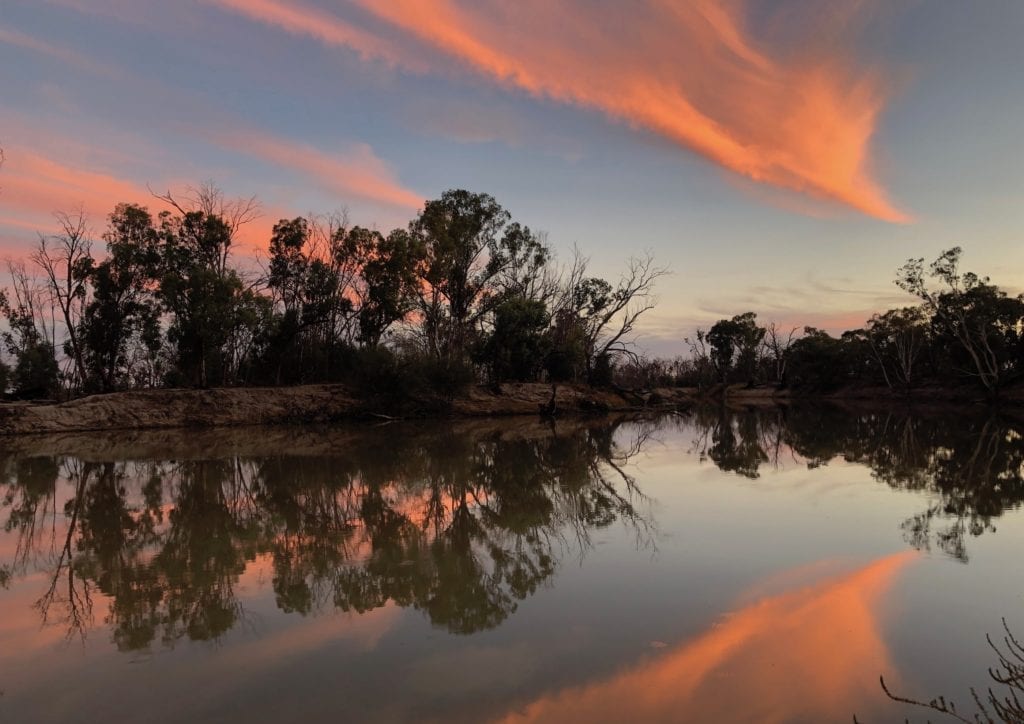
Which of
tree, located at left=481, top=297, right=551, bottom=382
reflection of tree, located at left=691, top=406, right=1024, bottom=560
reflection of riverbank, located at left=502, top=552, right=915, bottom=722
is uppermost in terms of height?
tree, located at left=481, top=297, right=551, bottom=382

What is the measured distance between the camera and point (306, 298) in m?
29.1

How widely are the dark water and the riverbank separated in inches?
481

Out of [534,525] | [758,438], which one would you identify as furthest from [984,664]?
[758,438]

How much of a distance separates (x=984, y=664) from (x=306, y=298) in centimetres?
2900

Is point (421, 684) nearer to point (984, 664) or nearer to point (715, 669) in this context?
point (715, 669)

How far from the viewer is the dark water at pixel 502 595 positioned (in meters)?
3.32

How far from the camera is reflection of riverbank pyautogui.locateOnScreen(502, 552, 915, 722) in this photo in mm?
3094

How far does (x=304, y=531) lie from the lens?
7.24 meters

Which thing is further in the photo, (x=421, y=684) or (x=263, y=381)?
(x=263, y=381)

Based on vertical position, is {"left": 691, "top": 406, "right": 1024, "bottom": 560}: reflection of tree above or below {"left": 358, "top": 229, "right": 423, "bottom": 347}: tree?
below

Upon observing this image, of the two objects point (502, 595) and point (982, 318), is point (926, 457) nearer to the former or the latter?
point (502, 595)

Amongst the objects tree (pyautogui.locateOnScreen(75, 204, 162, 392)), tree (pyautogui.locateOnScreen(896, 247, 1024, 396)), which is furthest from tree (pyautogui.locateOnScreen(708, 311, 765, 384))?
tree (pyautogui.locateOnScreen(75, 204, 162, 392))

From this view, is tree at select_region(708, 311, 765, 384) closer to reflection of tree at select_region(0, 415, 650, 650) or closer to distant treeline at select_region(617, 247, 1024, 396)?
distant treeline at select_region(617, 247, 1024, 396)

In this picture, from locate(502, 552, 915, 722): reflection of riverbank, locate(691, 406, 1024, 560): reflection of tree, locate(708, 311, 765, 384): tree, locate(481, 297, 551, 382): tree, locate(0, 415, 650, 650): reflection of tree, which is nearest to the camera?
locate(502, 552, 915, 722): reflection of riverbank
